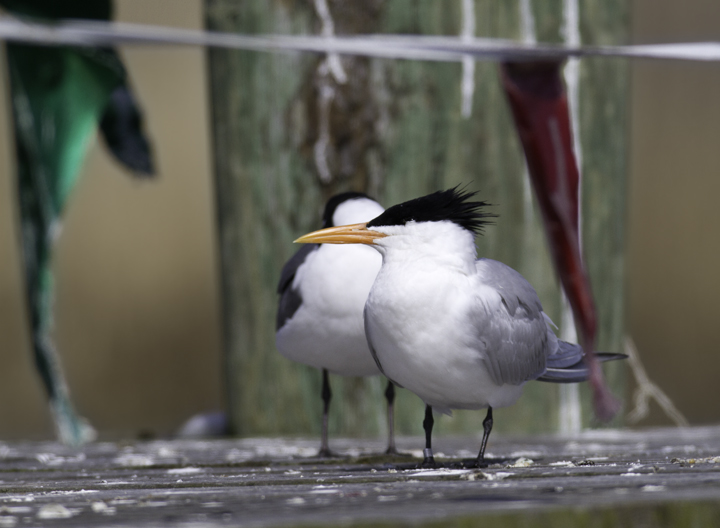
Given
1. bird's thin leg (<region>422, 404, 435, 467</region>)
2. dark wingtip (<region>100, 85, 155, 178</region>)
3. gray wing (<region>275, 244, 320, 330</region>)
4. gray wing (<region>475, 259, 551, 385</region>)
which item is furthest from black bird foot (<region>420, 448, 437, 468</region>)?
dark wingtip (<region>100, 85, 155, 178</region>)

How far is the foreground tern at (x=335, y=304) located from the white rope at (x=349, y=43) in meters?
0.58

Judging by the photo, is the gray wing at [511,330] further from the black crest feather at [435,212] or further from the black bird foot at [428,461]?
the black bird foot at [428,461]

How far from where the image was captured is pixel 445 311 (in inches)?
79.7

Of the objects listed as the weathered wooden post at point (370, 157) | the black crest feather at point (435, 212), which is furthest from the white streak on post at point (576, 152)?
the black crest feather at point (435, 212)

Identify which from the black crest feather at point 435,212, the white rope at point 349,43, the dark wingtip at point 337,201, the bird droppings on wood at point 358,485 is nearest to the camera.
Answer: the bird droppings on wood at point 358,485

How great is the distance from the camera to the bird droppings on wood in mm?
1399

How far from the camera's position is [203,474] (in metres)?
2.16

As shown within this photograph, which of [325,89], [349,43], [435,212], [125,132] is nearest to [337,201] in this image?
[435,212]

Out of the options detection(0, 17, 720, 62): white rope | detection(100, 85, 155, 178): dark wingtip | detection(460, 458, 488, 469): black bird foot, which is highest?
detection(0, 17, 720, 62): white rope

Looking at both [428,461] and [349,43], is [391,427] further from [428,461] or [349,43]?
[349,43]

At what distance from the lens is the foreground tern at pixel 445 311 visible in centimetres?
201

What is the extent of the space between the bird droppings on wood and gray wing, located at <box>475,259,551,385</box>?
0.68 feet

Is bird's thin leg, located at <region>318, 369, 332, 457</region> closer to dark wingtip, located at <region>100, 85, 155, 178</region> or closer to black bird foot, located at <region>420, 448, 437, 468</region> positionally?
black bird foot, located at <region>420, 448, 437, 468</region>

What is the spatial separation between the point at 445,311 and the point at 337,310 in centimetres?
51
